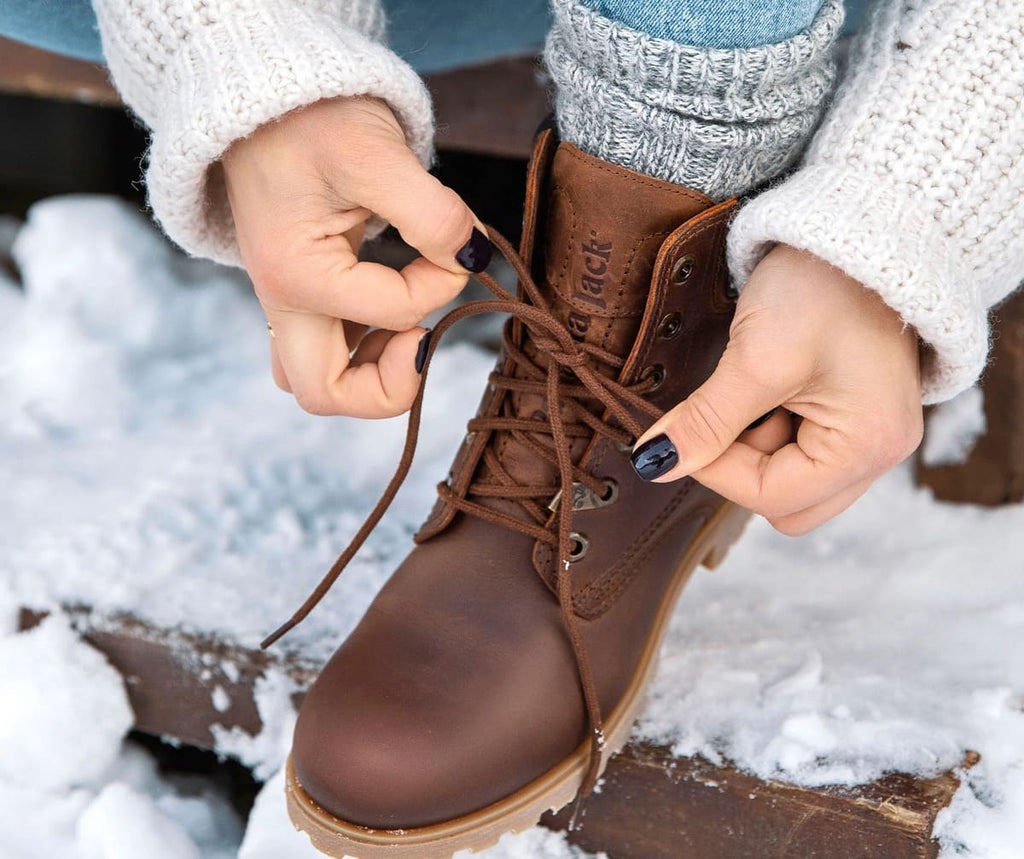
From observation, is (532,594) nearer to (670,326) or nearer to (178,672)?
(670,326)

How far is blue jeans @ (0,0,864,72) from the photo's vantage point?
25.5 inches

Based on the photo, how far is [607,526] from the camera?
81 centimetres

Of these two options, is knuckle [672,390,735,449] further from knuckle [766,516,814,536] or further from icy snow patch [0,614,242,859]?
icy snow patch [0,614,242,859]

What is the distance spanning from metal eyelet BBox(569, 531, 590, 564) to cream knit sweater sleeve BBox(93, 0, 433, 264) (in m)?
0.32

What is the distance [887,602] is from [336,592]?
56 cm

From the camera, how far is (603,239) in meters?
0.73

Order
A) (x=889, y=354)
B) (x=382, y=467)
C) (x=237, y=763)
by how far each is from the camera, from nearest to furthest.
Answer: (x=889, y=354)
(x=237, y=763)
(x=382, y=467)

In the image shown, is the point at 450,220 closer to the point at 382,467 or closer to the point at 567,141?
the point at 567,141

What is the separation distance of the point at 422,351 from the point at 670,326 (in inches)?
7.6

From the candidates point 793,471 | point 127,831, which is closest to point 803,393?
point 793,471

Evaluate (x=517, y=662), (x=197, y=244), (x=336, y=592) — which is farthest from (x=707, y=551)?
(x=197, y=244)

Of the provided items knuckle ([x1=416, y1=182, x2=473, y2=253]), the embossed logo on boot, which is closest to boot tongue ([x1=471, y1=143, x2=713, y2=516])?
the embossed logo on boot

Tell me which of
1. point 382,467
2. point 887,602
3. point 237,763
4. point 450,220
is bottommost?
point 237,763

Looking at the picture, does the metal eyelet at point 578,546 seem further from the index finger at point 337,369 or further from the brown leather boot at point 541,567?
the index finger at point 337,369
